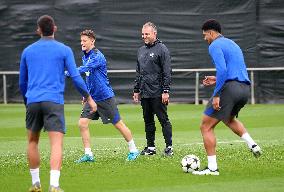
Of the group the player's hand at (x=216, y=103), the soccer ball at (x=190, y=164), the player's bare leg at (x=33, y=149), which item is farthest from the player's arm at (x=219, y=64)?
the player's bare leg at (x=33, y=149)

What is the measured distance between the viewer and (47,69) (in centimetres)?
980

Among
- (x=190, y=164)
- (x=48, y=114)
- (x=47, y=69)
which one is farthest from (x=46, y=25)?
(x=190, y=164)

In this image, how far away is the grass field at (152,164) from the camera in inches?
417

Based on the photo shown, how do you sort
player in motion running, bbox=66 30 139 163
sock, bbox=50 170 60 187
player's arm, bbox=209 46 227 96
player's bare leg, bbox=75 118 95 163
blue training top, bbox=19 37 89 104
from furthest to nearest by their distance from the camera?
1. player in motion running, bbox=66 30 139 163
2. player's bare leg, bbox=75 118 95 163
3. player's arm, bbox=209 46 227 96
4. blue training top, bbox=19 37 89 104
5. sock, bbox=50 170 60 187

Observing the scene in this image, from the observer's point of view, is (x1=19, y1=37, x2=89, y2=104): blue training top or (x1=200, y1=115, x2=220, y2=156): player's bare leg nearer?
(x1=19, y1=37, x2=89, y2=104): blue training top

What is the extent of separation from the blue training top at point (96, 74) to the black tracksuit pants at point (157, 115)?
89 cm

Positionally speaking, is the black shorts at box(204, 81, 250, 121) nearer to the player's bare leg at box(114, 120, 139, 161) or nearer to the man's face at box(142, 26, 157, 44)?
the player's bare leg at box(114, 120, 139, 161)

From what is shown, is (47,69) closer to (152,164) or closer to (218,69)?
(218,69)

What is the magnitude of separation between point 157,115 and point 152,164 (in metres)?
1.70

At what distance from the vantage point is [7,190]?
34.1 feet

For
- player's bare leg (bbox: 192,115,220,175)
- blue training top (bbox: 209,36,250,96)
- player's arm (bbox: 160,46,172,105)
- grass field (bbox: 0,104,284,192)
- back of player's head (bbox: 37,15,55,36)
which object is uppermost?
back of player's head (bbox: 37,15,55,36)

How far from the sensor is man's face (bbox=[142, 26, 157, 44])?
1401 centimetres

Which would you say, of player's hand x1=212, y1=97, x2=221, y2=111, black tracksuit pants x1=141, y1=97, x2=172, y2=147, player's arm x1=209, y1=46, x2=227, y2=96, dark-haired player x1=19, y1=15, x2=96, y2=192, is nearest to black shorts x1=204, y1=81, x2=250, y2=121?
Answer: player's hand x1=212, y1=97, x2=221, y2=111

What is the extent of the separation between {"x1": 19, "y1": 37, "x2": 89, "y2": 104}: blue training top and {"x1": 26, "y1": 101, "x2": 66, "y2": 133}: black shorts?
0.06 m
